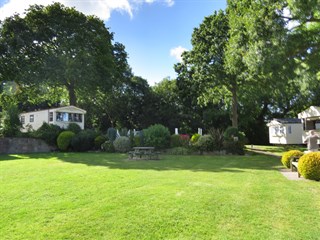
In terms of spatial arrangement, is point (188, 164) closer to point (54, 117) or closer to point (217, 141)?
point (217, 141)

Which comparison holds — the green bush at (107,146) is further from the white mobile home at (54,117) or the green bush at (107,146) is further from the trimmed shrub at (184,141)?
the white mobile home at (54,117)

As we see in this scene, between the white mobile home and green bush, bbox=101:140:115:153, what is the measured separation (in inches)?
332

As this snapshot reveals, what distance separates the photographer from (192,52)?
25.2m

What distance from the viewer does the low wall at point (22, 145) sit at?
79.2ft

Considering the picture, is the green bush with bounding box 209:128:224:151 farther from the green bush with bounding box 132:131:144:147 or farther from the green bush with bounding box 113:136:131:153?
the green bush with bounding box 113:136:131:153

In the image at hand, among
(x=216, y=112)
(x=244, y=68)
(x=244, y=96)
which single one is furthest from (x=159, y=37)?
(x=216, y=112)

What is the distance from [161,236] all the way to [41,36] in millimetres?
28991

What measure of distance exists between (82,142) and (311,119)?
70.1ft

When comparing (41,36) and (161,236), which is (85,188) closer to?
(161,236)

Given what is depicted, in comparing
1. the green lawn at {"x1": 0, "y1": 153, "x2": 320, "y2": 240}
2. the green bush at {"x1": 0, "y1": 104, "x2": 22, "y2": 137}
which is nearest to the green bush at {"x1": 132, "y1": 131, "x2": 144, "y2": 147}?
the green bush at {"x1": 0, "y1": 104, "x2": 22, "y2": 137}

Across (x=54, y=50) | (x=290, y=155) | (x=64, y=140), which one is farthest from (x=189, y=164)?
(x=54, y=50)

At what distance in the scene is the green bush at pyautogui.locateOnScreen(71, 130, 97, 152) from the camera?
23.6m

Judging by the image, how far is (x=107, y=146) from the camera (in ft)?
74.0

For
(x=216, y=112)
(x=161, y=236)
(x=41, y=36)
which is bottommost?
(x=161, y=236)
